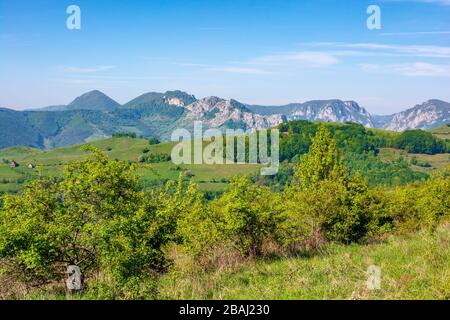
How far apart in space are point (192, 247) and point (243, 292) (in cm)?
390

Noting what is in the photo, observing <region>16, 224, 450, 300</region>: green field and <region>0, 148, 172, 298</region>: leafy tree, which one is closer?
<region>16, 224, 450, 300</region>: green field

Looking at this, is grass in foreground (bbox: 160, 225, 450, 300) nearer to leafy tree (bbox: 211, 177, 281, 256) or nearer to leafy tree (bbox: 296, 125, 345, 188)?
leafy tree (bbox: 211, 177, 281, 256)

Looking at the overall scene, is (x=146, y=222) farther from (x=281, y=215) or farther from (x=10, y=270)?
(x=281, y=215)

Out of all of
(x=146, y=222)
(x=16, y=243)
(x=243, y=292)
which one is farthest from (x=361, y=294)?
(x=16, y=243)

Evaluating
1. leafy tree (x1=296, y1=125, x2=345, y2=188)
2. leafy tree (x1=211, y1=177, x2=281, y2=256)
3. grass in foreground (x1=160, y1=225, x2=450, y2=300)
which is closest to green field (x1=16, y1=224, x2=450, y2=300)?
grass in foreground (x1=160, y1=225, x2=450, y2=300)

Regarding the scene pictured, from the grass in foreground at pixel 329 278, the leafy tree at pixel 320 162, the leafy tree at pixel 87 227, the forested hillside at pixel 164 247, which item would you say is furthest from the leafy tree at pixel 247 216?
the leafy tree at pixel 320 162

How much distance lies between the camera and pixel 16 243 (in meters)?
11.8

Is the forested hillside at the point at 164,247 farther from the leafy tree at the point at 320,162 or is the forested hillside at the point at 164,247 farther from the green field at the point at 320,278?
the leafy tree at the point at 320,162

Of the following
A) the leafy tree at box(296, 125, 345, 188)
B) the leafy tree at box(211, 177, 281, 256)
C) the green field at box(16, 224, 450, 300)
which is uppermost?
the leafy tree at box(296, 125, 345, 188)

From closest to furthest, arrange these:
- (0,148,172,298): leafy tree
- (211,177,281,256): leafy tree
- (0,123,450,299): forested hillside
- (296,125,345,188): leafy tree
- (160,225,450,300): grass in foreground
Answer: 1. (160,225,450,300): grass in foreground
2. (0,123,450,299): forested hillside
3. (0,148,172,298): leafy tree
4. (211,177,281,256): leafy tree
5. (296,125,345,188): leafy tree

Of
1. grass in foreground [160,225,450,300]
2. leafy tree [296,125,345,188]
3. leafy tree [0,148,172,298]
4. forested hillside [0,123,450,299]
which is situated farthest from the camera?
leafy tree [296,125,345,188]

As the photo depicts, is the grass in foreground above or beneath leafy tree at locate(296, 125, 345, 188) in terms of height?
beneath
